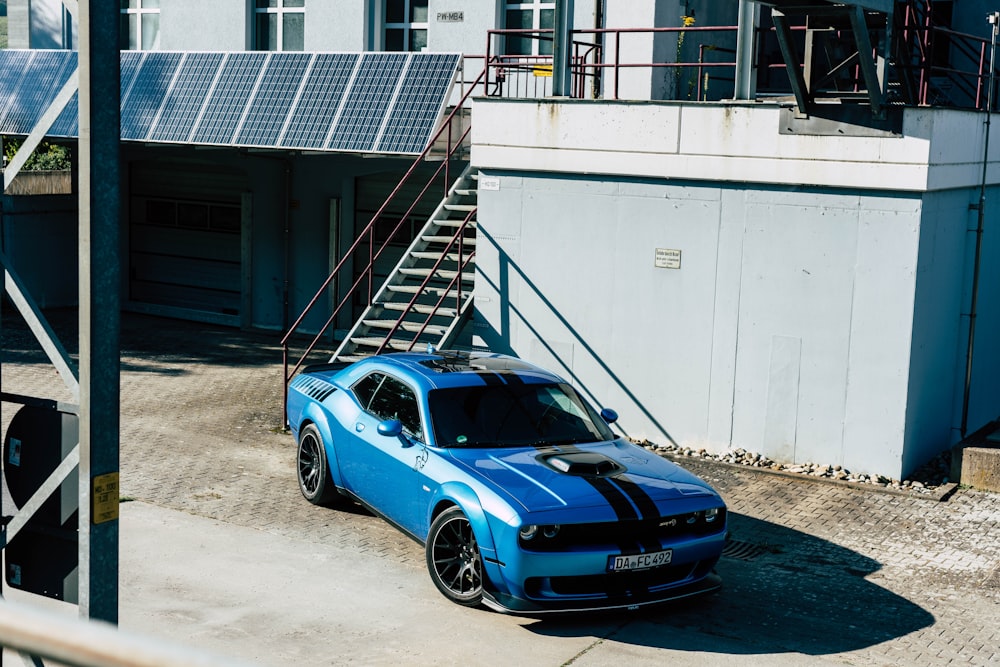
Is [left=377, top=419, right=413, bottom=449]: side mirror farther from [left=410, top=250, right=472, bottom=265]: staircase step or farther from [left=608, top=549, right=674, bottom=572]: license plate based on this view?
[left=410, top=250, right=472, bottom=265]: staircase step

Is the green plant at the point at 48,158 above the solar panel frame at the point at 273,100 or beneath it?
beneath

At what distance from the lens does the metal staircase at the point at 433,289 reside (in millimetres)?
14828

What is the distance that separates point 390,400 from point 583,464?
2.02 metres

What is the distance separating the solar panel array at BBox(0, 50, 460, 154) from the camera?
16.9 metres

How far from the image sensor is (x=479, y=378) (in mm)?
10070

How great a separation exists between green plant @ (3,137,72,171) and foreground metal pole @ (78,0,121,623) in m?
20.0

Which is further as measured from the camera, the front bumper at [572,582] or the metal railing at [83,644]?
the front bumper at [572,582]

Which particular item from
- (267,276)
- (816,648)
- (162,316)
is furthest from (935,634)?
(162,316)

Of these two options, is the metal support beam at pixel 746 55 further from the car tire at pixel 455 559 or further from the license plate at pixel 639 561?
the car tire at pixel 455 559

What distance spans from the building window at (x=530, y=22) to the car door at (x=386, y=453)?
9408mm

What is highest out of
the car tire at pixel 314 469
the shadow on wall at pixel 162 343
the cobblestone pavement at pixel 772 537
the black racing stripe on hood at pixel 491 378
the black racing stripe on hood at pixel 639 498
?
the black racing stripe on hood at pixel 491 378

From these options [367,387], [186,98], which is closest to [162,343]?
[186,98]

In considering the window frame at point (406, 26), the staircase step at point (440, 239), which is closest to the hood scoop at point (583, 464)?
the staircase step at point (440, 239)

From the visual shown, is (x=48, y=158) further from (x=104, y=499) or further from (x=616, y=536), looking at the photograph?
(x=104, y=499)
